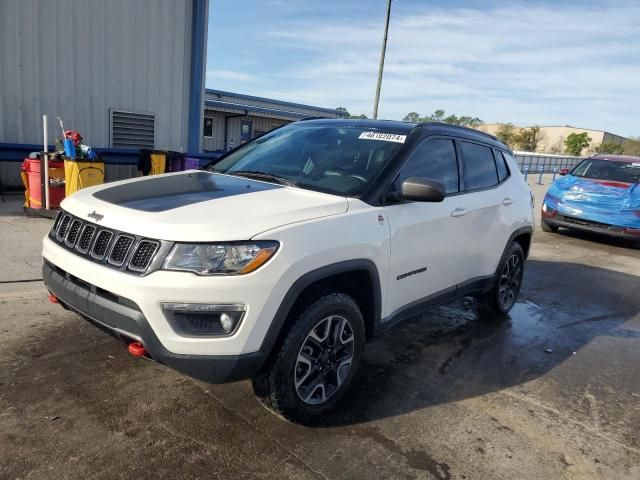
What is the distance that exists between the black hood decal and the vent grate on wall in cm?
769

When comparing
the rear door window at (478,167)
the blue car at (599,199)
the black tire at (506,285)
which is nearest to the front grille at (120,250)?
the rear door window at (478,167)

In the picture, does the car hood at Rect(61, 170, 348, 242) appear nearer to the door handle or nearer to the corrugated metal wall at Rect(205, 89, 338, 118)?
the door handle

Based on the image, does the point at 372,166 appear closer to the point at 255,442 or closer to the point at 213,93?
the point at 255,442

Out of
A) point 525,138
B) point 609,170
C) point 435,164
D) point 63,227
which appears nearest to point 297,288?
point 63,227

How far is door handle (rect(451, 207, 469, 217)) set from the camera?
12.7 ft

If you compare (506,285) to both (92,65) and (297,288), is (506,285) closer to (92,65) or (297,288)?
(297,288)

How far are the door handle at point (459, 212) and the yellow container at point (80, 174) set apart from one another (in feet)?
19.3

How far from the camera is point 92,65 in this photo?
991 cm

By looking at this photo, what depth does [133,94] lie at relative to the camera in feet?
35.1

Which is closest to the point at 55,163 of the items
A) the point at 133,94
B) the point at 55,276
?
the point at 133,94

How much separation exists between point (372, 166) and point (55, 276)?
6.76 ft

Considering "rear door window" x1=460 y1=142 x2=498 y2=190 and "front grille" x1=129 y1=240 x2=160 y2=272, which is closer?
"front grille" x1=129 y1=240 x2=160 y2=272

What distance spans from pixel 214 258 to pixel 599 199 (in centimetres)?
932

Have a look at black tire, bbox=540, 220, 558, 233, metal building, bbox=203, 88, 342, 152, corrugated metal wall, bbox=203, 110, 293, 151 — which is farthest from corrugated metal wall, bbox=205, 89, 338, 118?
black tire, bbox=540, 220, 558, 233
